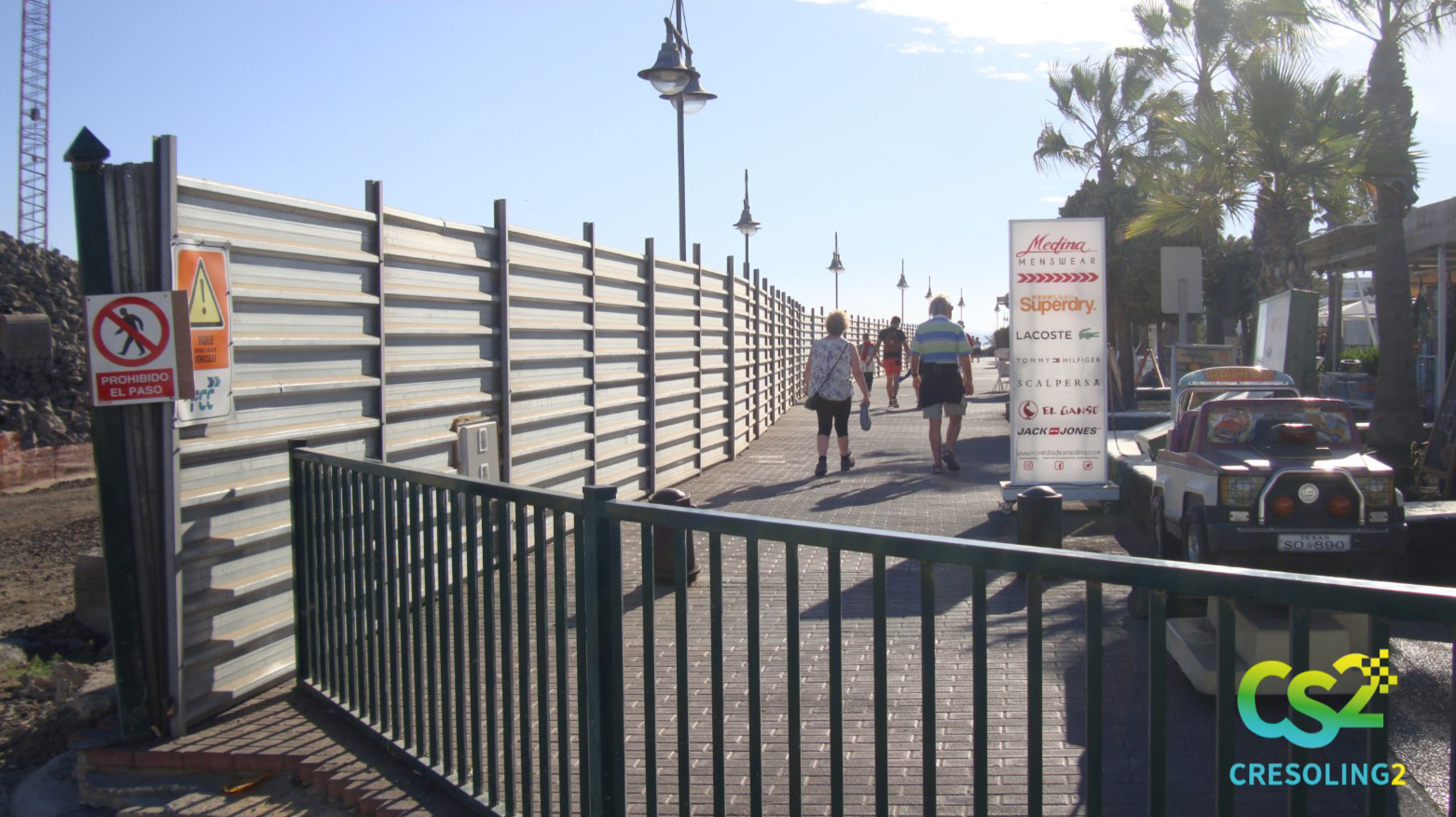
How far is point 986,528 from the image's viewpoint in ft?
33.3

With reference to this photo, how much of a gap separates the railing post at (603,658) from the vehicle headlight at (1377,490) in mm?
4880

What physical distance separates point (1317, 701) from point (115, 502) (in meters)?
4.60

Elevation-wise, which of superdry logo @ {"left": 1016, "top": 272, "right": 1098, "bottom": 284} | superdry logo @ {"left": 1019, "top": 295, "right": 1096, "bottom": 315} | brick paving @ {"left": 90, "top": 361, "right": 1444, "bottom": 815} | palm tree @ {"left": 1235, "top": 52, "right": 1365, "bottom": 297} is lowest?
brick paving @ {"left": 90, "top": 361, "right": 1444, "bottom": 815}

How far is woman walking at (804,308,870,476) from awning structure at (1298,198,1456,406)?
6.19 m

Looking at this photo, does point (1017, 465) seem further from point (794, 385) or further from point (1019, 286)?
point (794, 385)

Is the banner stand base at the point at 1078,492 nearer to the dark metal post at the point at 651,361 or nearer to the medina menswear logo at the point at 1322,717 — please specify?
the dark metal post at the point at 651,361

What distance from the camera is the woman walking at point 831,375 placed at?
44.1 ft

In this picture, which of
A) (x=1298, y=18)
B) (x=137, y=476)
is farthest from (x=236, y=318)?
(x=1298, y=18)

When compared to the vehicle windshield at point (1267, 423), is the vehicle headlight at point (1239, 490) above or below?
below

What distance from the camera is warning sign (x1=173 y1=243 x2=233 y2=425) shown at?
5.13m

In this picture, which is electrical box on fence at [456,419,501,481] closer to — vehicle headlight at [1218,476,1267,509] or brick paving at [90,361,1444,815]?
brick paving at [90,361,1444,815]

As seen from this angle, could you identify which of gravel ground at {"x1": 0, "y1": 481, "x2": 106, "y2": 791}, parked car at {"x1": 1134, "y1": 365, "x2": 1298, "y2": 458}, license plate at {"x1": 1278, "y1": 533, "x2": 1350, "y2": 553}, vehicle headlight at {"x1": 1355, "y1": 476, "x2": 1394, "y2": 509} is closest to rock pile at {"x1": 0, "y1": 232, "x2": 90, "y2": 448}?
gravel ground at {"x1": 0, "y1": 481, "x2": 106, "y2": 791}

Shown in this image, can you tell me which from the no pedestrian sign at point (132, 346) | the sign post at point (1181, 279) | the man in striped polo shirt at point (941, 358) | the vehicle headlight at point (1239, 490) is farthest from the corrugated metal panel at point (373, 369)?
the sign post at point (1181, 279)

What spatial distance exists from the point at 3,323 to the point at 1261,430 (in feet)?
73.4
